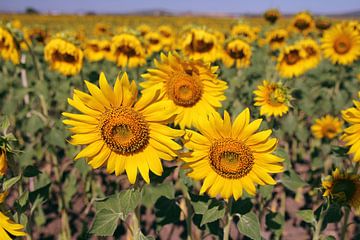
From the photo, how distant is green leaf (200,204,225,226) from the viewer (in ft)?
6.45

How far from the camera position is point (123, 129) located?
1.82 m

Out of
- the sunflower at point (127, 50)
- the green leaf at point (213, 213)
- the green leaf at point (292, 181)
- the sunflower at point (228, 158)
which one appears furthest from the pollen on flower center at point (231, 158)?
the sunflower at point (127, 50)

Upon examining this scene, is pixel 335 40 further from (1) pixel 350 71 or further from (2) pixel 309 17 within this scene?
(2) pixel 309 17

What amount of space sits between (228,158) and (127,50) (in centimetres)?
248

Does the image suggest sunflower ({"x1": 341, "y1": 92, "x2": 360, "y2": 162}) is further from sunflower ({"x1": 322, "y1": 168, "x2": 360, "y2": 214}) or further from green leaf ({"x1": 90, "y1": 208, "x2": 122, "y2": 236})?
green leaf ({"x1": 90, "y1": 208, "x2": 122, "y2": 236})

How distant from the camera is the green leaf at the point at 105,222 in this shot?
2.00 m

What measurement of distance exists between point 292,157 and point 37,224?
11.3ft

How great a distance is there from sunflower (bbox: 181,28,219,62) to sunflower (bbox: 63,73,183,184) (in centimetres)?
193

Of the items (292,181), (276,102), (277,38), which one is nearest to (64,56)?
(276,102)

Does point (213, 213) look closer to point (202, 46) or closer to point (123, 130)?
point (123, 130)

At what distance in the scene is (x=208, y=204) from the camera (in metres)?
2.16

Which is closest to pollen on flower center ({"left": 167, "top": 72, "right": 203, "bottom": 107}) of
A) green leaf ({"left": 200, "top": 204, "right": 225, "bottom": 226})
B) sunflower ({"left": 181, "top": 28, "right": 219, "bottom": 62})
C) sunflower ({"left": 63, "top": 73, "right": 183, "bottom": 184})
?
sunflower ({"left": 63, "top": 73, "right": 183, "bottom": 184})

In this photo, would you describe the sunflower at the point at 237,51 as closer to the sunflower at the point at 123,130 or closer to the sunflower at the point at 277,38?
the sunflower at the point at 277,38

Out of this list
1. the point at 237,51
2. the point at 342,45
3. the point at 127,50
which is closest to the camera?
the point at 127,50
